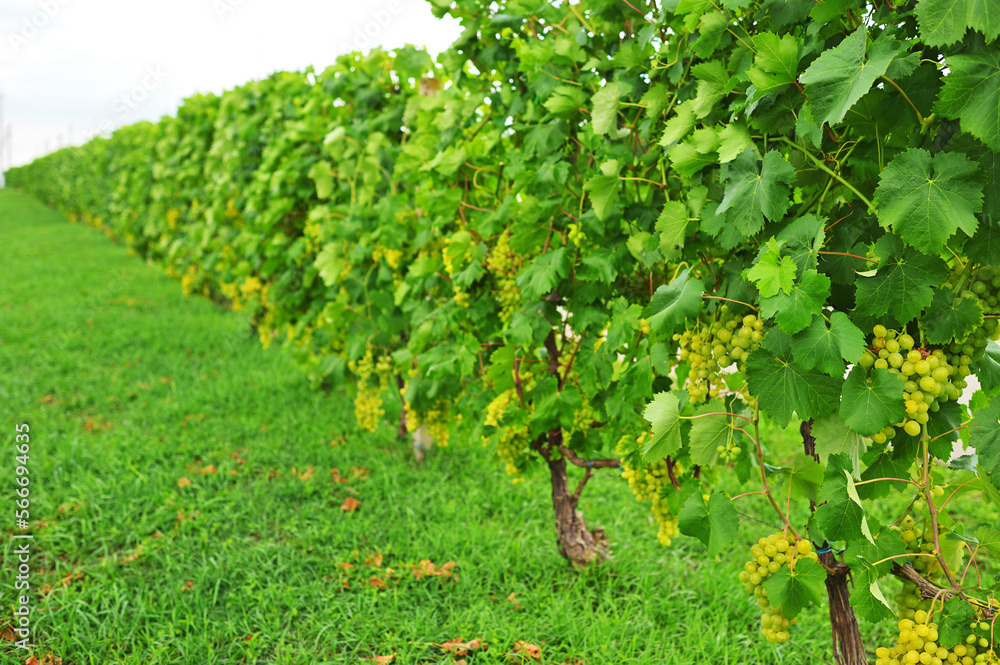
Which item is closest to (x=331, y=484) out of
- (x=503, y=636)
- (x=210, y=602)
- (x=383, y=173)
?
(x=210, y=602)

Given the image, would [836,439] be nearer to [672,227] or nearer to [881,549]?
[881,549]

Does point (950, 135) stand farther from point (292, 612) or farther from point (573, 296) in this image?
point (292, 612)

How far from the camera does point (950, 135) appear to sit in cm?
115

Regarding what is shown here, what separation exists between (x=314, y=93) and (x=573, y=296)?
302cm

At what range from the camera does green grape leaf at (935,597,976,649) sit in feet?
3.91

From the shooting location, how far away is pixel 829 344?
3.79 feet

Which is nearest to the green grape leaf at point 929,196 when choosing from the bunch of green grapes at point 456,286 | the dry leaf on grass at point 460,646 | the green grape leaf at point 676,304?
the green grape leaf at point 676,304

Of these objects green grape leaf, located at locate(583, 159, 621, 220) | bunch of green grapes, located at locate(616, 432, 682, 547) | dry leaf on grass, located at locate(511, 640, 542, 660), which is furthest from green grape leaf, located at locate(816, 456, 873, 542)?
dry leaf on grass, located at locate(511, 640, 542, 660)

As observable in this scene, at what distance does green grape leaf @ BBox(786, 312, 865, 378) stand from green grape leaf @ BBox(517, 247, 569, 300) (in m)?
0.95

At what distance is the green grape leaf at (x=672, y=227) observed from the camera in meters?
1.55

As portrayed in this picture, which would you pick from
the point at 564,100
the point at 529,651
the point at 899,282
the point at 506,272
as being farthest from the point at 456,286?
the point at 899,282

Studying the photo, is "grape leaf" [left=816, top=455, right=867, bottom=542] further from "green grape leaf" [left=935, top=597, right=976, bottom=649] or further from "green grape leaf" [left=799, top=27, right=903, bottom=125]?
"green grape leaf" [left=799, top=27, right=903, bottom=125]

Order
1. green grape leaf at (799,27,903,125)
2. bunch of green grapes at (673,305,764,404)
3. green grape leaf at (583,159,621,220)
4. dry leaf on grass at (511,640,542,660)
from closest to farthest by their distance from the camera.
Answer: green grape leaf at (799,27,903,125)
bunch of green grapes at (673,305,764,404)
green grape leaf at (583,159,621,220)
dry leaf on grass at (511,640,542,660)

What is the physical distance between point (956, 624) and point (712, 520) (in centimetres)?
48
